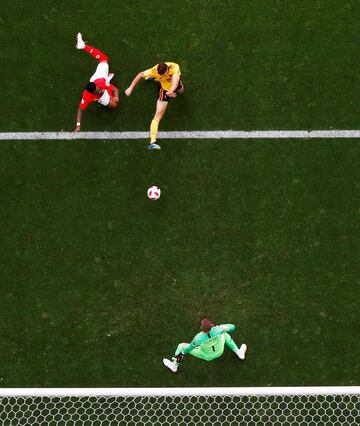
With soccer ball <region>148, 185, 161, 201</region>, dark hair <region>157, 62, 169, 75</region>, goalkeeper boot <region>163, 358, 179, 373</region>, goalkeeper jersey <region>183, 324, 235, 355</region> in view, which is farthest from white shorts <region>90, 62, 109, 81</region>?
goalkeeper boot <region>163, 358, 179, 373</region>

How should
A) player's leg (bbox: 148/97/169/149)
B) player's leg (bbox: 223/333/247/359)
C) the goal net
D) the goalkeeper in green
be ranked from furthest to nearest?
player's leg (bbox: 148/97/169/149) < the goal net < player's leg (bbox: 223/333/247/359) < the goalkeeper in green

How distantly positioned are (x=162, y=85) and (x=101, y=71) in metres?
0.93

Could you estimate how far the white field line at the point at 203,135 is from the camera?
761 cm

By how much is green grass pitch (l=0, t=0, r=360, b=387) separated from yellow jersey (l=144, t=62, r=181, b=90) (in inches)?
16.9

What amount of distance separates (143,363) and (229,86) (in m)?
4.23

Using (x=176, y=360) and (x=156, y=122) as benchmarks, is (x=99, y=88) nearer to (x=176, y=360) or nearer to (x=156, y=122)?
(x=156, y=122)

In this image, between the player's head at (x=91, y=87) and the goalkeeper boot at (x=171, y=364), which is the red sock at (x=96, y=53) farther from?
the goalkeeper boot at (x=171, y=364)

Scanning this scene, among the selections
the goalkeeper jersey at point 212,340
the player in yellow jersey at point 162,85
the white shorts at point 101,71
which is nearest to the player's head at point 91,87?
the white shorts at point 101,71

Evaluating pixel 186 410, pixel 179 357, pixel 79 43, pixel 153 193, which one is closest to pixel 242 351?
pixel 179 357

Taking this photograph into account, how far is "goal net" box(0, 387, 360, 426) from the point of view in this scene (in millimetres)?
7281

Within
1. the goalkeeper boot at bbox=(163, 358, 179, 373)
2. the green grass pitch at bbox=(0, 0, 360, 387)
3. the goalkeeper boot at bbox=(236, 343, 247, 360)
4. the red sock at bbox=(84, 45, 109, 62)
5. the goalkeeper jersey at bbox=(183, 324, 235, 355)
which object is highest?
the red sock at bbox=(84, 45, 109, 62)

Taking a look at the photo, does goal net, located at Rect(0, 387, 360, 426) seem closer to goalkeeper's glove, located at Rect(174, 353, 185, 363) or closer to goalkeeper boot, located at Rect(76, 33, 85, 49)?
goalkeeper's glove, located at Rect(174, 353, 185, 363)

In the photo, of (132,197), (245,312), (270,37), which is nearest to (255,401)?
(245,312)

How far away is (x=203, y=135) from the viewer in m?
7.71
